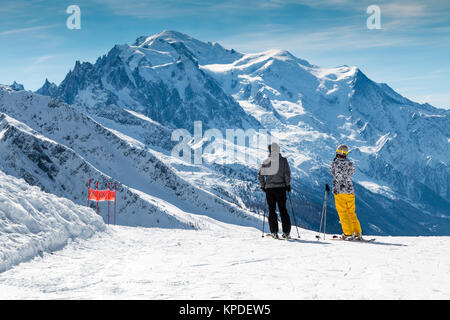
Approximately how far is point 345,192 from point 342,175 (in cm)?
61

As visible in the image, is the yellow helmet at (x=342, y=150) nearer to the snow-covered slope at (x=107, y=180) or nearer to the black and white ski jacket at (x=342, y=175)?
the black and white ski jacket at (x=342, y=175)

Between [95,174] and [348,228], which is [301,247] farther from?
[95,174]

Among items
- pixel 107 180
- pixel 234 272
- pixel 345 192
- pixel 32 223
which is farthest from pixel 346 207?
pixel 107 180

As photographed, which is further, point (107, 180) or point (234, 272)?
point (107, 180)

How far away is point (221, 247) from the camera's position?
16.3m

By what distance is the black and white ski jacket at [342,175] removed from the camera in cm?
1808

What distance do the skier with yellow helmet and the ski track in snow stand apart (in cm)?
154

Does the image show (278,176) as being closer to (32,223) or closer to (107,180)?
(32,223)

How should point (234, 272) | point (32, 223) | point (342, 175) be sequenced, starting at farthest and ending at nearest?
point (342, 175)
point (32, 223)
point (234, 272)

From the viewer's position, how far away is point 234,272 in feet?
37.6

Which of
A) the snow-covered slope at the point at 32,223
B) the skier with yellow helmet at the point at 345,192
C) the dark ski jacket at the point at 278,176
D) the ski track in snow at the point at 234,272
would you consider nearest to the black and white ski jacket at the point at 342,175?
the skier with yellow helmet at the point at 345,192

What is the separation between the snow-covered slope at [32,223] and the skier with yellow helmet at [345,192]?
8.78 metres

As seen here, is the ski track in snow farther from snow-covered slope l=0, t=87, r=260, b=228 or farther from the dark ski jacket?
snow-covered slope l=0, t=87, r=260, b=228

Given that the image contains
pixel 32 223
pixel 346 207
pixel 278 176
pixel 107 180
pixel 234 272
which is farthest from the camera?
pixel 107 180
